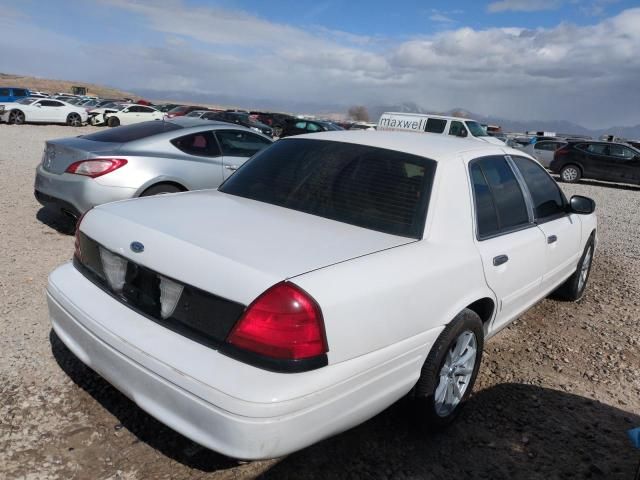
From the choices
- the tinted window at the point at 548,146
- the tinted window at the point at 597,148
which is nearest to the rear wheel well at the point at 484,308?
the tinted window at the point at 597,148

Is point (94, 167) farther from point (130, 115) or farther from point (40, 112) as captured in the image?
point (130, 115)

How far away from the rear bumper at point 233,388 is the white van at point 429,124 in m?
15.2

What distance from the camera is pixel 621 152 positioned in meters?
18.4

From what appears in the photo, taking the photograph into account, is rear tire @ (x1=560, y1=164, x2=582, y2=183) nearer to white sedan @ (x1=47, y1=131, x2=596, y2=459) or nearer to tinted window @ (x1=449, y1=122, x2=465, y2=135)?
tinted window @ (x1=449, y1=122, x2=465, y2=135)

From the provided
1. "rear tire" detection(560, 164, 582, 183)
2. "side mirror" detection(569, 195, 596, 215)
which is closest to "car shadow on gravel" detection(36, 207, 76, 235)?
"side mirror" detection(569, 195, 596, 215)

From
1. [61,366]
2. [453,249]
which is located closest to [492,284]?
[453,249]

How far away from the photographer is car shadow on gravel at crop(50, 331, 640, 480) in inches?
102

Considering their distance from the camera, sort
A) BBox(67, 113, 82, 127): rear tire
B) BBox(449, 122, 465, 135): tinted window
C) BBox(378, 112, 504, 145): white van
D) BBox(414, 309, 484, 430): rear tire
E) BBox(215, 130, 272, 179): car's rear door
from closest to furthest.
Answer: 1. BBox(414, 309, 484, 430): rear tire
2. BBox(215, 130, 272, 179): car's rear door
3. BBox(378, 112, 504, 145): white van
4. BBox(449, 122, 465, 135): tinted window
5. BBox(67, 113, 82, 127): rear tire

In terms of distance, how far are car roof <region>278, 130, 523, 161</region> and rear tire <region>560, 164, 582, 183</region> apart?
1659cm

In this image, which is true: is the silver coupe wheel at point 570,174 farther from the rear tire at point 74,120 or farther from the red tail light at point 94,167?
the rear tire at point 74,120

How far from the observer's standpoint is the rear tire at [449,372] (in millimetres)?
2656

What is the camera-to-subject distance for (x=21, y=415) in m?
2.73

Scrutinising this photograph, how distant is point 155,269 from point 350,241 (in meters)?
0.91

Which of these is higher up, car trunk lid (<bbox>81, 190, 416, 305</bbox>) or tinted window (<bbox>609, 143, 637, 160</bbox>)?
car trunk lid (<bbox>81, 190, 416, 305</bbox>)
